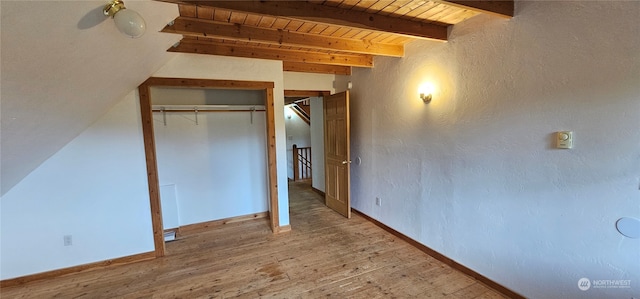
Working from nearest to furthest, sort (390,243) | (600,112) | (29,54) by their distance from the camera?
1. (29,54)
2. (600,112)
3. (390,243)

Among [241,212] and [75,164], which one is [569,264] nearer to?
[241,212]

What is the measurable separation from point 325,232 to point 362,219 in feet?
2.55

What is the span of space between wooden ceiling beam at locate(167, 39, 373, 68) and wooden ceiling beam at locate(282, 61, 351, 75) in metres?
0.45

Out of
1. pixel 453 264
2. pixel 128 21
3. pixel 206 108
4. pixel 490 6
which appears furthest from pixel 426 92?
pixel 206 108

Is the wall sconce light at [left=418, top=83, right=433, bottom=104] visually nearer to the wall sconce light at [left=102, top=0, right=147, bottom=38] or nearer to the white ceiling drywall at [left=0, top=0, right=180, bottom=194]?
the white ceiling drywall at [left=0, top=0, right=180, bottom=194]

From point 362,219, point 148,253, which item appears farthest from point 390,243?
point 148,253

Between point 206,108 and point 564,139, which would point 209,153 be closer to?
point 206,108

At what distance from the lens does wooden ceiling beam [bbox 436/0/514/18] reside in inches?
72.2

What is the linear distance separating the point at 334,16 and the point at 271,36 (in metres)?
0.77

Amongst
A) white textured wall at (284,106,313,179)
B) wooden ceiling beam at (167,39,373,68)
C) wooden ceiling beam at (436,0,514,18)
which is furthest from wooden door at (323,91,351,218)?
white textured wall at (284,106,313,179)

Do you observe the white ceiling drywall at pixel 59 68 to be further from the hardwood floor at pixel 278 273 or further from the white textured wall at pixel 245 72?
the hardwood floor at pixel 278 273

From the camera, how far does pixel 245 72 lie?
3.36m

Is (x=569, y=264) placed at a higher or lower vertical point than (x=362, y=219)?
higher

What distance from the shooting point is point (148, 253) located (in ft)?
9.97
